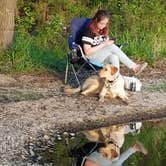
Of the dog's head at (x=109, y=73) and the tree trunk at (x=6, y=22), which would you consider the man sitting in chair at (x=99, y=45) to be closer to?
the dog's head at (x=109, y=73)

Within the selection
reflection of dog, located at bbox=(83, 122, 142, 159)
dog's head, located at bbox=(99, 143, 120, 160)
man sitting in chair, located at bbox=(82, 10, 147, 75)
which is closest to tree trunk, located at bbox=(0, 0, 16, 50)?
man sitting in chair, located at bbox=(82, 10, 147, 75)

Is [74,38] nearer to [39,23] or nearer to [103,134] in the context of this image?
[103,134]

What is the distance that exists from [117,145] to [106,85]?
4.61 ft

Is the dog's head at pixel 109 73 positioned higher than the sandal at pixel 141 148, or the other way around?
the dog's head at pixel 109 73

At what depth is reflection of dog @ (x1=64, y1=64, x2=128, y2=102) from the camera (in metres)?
8.73

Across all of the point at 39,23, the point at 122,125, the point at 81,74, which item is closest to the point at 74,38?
the point at 81,74

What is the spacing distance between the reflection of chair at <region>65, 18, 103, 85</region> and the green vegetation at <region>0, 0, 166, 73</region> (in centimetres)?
95

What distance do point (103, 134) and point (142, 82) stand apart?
2.36 meters

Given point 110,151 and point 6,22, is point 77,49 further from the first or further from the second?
point 110,151

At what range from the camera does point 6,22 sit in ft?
35.4

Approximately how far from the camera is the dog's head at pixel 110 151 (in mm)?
7180

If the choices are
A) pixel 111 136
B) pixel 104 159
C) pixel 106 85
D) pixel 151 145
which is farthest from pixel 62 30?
pixel 104 159

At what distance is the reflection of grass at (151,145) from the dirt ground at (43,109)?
0.41m

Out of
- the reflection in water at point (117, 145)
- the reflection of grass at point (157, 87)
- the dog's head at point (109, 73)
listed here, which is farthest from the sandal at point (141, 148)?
the reflection of grass at point (157, 87)
